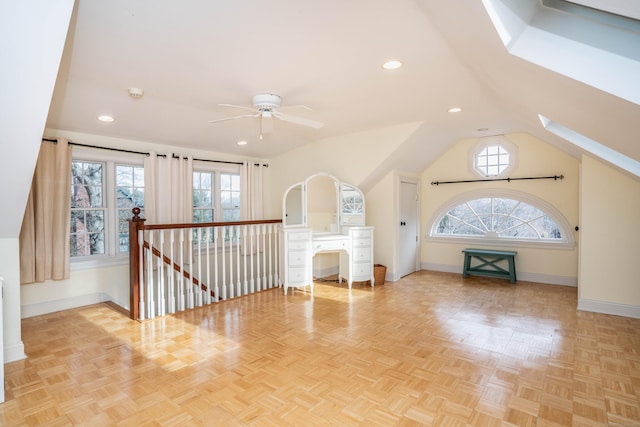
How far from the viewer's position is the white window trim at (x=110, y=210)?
14.4 ft

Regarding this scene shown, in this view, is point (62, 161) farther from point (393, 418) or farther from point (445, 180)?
point (445, 180)

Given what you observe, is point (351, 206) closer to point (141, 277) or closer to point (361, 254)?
point (361, 254)

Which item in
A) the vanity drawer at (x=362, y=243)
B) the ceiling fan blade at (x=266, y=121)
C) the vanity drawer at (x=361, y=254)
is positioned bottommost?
the vanity drawer at (x=361, y=254)

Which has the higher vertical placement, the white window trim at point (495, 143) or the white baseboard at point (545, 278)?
Answer: the white window trim at point (495, 143)

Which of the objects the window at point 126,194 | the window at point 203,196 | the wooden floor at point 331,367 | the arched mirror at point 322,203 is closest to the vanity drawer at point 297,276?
the wooden floor at point 331,367

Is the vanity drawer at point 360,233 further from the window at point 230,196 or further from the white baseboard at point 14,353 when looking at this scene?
the white baseboard at point 14,353

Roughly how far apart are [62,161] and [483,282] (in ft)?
20.2

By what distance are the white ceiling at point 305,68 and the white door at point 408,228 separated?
1941 mm

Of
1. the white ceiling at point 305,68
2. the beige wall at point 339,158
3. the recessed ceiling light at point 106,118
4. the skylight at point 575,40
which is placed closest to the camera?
the skylight at point 575,40

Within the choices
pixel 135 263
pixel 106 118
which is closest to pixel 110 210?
pixel 135 263

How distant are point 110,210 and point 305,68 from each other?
3454 millimetres

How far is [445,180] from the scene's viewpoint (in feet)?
20.4

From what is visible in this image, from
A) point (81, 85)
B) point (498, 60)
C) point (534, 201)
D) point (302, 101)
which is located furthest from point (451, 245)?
point (81, 85)

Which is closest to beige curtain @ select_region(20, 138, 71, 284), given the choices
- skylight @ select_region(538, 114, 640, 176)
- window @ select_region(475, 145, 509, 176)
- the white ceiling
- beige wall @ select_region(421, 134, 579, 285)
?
the white ceiling
